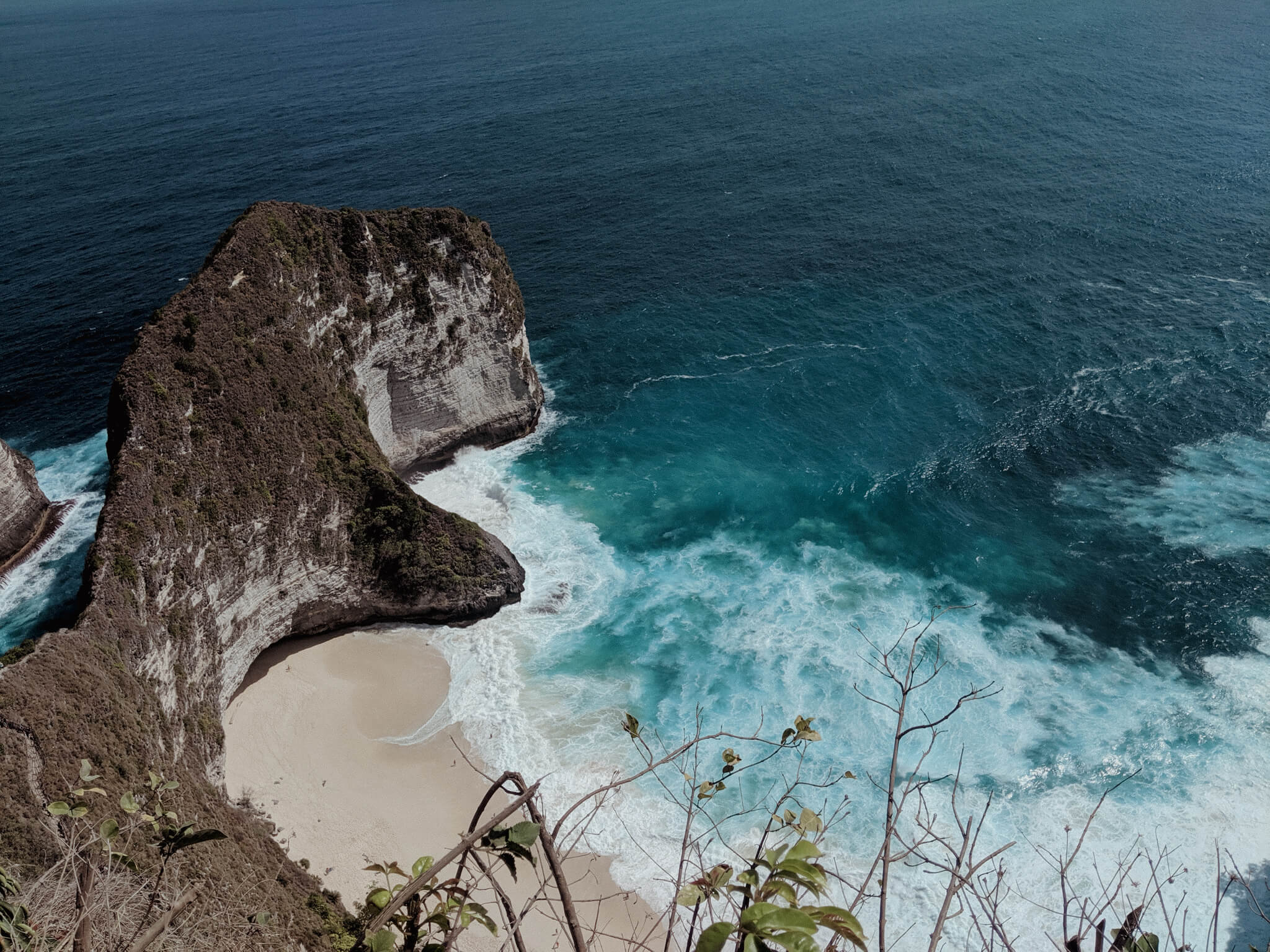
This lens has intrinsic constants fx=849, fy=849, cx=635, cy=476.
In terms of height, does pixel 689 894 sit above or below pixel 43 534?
above

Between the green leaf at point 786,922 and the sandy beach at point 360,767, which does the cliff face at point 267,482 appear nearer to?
the sandy beach at point 360,767

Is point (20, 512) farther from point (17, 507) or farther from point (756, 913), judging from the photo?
point (756, 913)

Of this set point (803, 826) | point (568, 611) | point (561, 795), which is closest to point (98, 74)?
point (568, 611)

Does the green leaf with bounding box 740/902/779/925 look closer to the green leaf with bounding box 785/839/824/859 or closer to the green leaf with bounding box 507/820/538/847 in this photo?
the green leaf with bounding box 785/839/824/859

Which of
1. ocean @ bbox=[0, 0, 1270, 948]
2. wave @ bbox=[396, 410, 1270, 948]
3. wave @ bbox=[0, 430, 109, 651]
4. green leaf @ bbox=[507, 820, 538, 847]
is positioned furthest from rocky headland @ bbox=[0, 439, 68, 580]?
green leaf @ bbox=[507, 820, 538, 847]

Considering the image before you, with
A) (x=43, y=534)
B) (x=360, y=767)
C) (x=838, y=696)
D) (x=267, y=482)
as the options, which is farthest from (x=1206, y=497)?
(x=43, y=534)
